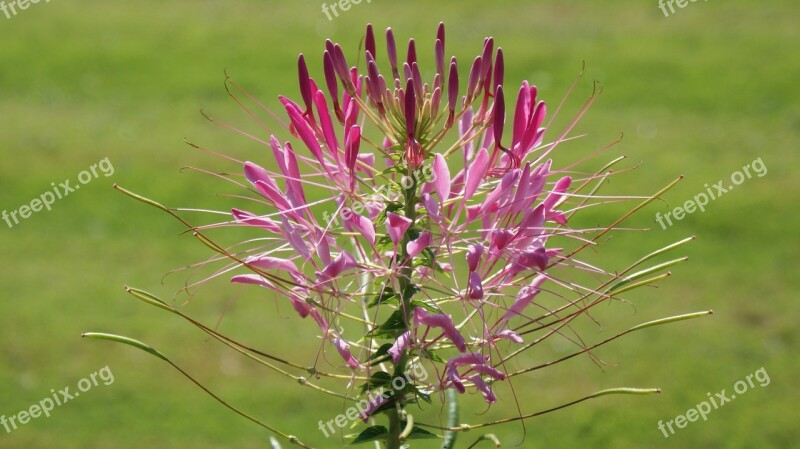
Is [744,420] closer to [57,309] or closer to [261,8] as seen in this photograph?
[57,309]

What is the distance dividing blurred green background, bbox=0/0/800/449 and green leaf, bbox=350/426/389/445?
1962 mm

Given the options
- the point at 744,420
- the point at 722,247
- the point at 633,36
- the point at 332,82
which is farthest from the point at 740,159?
the point at 332,82

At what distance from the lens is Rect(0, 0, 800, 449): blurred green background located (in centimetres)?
531

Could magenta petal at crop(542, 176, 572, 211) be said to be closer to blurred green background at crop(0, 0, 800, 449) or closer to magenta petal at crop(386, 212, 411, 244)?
magenta petal at crop(386, 212, 411, 244)

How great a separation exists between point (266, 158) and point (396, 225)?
19.6 feet

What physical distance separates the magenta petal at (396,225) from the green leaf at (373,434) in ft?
1.04

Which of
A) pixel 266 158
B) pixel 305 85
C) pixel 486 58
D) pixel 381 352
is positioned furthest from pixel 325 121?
pixel 266 158

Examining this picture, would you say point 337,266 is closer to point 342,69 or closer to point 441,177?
point 441,177

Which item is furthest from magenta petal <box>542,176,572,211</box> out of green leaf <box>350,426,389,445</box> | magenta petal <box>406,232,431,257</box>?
green leaf <box>350,426,389,445</box>

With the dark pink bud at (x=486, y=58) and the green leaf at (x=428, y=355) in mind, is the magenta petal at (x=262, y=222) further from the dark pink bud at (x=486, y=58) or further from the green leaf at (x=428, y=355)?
the dark pink bud at (x=486, y=58)

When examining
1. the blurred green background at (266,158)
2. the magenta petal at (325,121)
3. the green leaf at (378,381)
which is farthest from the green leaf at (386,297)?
the blurred green background at (266,158)

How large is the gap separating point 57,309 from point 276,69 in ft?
10.2

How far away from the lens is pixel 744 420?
204 inches

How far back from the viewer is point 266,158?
739cm
